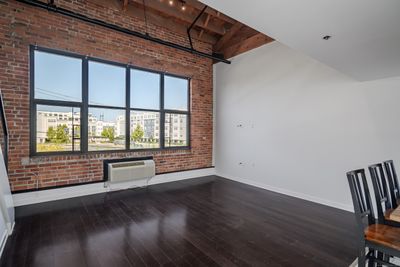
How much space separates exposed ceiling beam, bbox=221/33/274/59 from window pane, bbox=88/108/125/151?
11.2 feet

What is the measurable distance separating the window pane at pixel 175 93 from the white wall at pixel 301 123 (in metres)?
1.20

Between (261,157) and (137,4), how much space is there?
471 cm

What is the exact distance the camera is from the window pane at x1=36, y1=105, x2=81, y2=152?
13.0 ft

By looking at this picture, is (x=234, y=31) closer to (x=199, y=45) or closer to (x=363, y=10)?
(x=199, y=45)

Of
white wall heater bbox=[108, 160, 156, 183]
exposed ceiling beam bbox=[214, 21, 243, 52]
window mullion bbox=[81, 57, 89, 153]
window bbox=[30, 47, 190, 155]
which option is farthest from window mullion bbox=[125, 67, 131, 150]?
exposed ceiling beam bbox=[214, 21, 243, 52]

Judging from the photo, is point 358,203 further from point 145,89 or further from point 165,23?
point 165,23

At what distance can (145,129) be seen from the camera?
5.32 m

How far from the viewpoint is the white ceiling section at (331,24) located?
1639 mm

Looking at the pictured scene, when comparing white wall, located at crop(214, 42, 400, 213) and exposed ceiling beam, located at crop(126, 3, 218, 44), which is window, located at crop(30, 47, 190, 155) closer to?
exposed ceiling beam, located at crop(126, 3, 218, 44)

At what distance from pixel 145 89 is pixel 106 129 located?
142 cm

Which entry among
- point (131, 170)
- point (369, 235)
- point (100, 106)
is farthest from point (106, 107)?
point (369, 235)

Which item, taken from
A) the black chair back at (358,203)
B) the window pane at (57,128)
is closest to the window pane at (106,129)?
the window pane at (57,128)

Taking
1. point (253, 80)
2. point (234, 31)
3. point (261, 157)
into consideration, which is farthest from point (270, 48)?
point (261, 157)

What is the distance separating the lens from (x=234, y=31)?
18.5 feet
